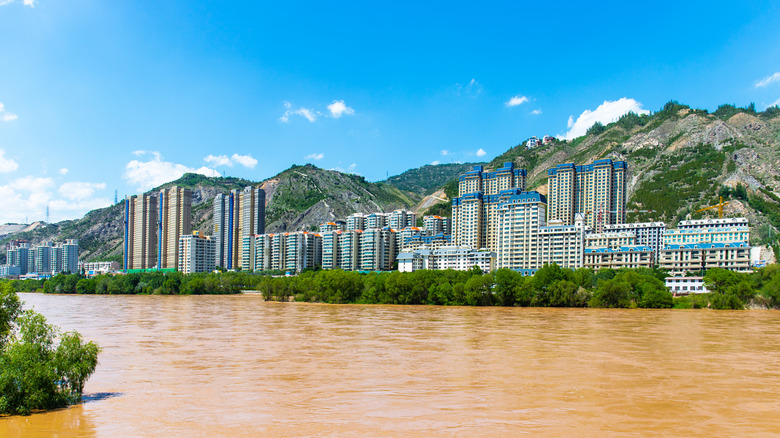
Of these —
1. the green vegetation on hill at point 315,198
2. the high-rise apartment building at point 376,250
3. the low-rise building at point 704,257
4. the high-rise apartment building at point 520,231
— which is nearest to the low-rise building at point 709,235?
the low-rise building at point 704,257

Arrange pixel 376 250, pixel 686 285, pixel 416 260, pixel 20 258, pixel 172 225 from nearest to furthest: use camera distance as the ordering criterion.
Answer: pixel 686 285 < pixel 416 260 < pixel 376 250 < pixel 172 225 < pixel 20 258

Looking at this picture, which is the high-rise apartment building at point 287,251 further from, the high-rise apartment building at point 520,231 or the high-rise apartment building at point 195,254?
the high-rise apartment building at point 520,231

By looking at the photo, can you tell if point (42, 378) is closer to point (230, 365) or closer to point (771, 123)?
point (230, 365)

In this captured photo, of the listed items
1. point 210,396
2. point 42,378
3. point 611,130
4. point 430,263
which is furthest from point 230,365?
point 611,130

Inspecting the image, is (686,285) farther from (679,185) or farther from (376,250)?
(679,185)

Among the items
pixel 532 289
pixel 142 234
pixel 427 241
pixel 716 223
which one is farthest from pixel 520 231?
pixel 142 234

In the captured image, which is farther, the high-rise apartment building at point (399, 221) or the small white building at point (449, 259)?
the high-rise apartment building at point (399, 221)
